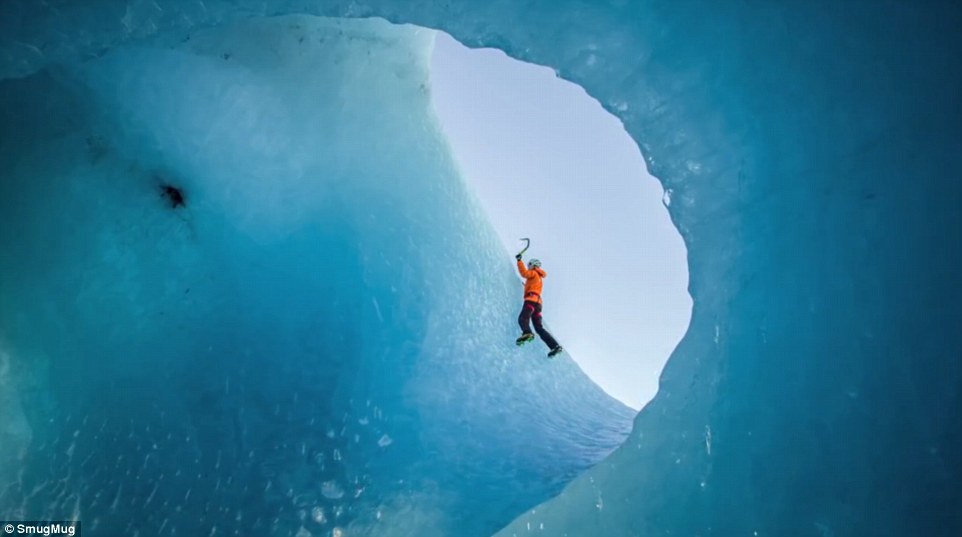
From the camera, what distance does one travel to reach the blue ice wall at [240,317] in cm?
464

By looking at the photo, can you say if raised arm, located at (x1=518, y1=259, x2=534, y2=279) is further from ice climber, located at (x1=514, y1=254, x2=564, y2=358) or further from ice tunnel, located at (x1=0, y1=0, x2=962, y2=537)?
ice tunnel, located at (x1=0, y1=0, x2=962, y2=537)

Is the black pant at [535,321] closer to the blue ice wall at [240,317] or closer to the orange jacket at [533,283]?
the orange jacket at [533,283]

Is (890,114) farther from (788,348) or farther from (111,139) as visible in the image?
(111,139)

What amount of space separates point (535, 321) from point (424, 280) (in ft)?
4.71

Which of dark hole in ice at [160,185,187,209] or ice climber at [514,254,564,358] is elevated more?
→ dark hole in ice at [160,185,187,209]

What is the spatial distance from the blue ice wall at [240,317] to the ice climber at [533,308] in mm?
714

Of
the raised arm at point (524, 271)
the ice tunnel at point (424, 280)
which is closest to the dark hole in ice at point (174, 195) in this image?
the ice tunnel at point (424, 280)

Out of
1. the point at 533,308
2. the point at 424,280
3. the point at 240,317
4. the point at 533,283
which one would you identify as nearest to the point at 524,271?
the point at 533,283

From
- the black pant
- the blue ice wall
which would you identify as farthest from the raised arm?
the blue ice wall

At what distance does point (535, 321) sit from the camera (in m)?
6.19

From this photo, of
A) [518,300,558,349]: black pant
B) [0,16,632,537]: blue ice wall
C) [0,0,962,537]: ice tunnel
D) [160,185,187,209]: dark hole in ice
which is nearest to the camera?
[0,0,962,537]: ice tunnel

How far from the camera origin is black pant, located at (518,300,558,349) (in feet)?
19.5

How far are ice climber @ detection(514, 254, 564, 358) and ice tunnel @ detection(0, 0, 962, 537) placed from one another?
1.65 feet

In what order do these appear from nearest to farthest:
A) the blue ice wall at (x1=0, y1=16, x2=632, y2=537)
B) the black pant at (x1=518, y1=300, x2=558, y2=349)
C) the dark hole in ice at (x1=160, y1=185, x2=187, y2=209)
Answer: the blue ice wall at (x1=0, y1=16, x2=632, y2=537), the dark hole in ice at (x1=160, y1=185, x2=187, y2=209), the black pant at (x1=518, y1=300, x2=558, y2=349)
